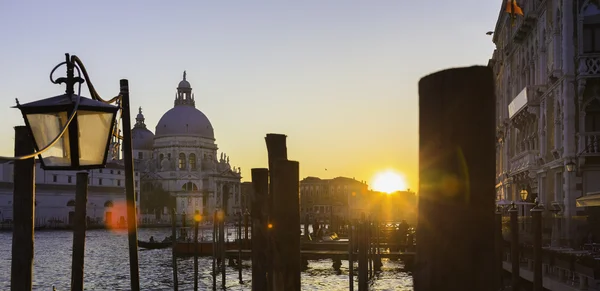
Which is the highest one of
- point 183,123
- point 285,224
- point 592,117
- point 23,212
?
point 183,123

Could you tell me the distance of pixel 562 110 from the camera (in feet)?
58.4

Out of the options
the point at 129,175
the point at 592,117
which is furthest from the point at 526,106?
the point at 129,175

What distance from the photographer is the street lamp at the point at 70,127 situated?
Result: 4039mm

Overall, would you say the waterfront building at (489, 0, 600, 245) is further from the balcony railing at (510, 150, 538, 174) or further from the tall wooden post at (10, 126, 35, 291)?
the tall wooden post at (10, 126, 35, 291)

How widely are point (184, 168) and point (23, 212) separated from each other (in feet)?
308

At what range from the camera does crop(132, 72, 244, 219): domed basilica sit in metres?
95.6

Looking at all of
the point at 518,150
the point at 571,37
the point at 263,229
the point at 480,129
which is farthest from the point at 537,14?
the point at 480,129

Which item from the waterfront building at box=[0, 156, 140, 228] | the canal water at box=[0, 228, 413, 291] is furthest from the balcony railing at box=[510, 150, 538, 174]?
the waterfront building at box=[0, 156, 140, 228]

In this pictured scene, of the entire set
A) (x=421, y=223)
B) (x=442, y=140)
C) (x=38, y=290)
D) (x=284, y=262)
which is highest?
(x=442, y=140)

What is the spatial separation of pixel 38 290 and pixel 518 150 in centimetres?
1632

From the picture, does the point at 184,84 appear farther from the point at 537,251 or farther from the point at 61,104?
the point at 61,104

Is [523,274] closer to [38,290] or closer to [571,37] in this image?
[571,37]

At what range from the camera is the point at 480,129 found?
212 centimetres

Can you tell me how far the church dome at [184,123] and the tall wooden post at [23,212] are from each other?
305 feet
